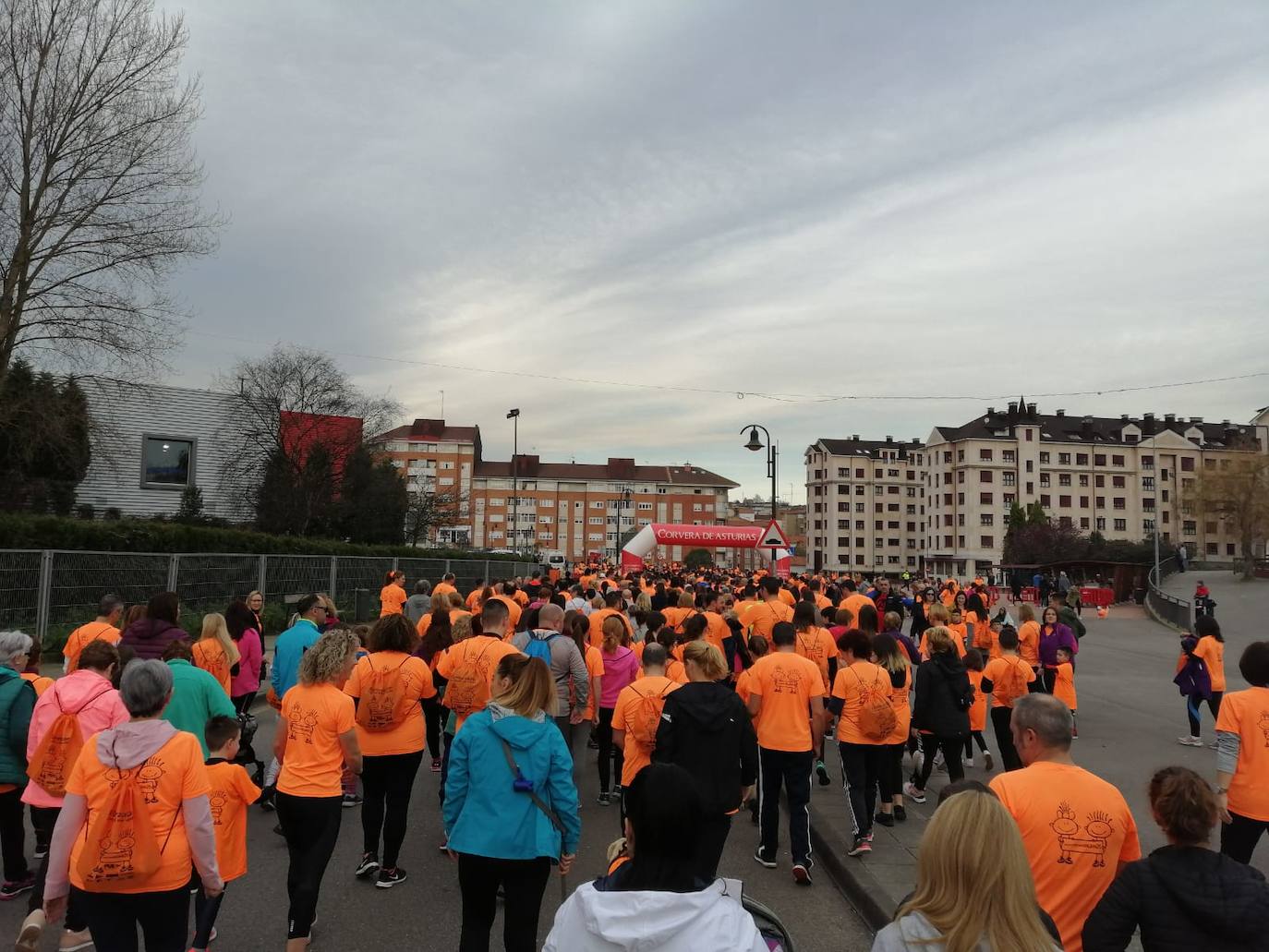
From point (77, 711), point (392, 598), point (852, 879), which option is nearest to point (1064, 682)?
point (852, 879)

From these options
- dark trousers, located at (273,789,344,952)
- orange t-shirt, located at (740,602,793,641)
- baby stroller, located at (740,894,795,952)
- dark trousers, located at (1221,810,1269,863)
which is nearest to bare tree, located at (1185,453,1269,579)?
orange t-shirt, located at (740,602,793,641)

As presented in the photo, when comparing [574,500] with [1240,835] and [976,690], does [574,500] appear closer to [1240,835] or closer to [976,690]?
[976,690]

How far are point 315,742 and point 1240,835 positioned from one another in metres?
5.01

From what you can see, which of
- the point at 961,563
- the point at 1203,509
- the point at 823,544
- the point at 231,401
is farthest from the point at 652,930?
the point at 823,544

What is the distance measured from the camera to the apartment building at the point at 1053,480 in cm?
9575

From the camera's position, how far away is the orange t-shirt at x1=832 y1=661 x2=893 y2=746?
6316 mm

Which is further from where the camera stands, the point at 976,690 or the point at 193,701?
the point at 976,690

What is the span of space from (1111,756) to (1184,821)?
28.1 feet

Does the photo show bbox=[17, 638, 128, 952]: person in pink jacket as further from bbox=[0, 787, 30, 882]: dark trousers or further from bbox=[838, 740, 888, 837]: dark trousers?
bbox=[838, 740, 888, 837]: dark trousers

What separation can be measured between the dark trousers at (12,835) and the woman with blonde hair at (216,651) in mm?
1892

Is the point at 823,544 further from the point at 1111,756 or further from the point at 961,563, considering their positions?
the point at 1111,756

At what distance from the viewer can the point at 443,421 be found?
120500 millimetres

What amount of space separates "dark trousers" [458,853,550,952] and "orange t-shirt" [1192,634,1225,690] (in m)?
9.42

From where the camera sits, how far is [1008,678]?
26.4ft
